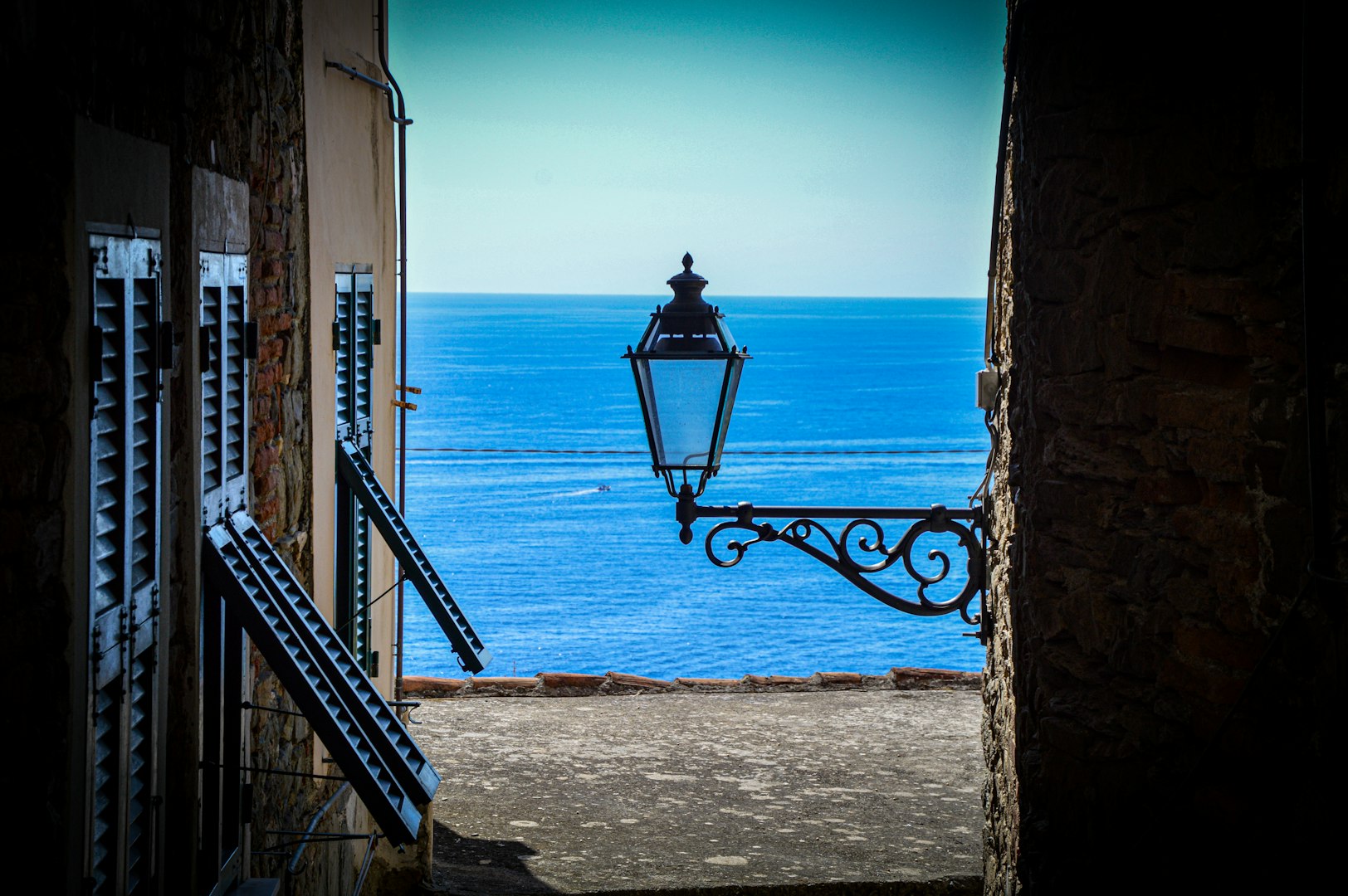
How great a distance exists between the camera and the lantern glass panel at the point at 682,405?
514 cm

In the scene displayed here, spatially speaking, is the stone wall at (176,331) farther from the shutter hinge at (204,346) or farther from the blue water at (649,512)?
the blue water at (649,512)

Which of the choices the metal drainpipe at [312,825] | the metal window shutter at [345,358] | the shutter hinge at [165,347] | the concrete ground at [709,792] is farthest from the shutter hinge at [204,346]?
the concrete ground at [709,792]

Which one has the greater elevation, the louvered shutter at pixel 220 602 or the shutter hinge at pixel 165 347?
the shutter hinge at pixel 165 347

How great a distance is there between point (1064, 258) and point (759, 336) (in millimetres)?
125753

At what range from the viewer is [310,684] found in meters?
4.08

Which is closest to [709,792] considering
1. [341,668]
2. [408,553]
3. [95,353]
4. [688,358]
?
[408,553]

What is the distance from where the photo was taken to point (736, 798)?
A: 8.12m

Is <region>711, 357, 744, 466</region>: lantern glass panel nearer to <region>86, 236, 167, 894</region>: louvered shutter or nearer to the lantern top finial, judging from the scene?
the lantern top finial

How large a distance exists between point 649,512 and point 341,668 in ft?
123

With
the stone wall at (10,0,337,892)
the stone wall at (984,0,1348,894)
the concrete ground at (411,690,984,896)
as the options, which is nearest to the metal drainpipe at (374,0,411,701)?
the concrete ground at (411,690,984,896)

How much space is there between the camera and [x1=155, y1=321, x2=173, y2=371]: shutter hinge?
11.4 feet

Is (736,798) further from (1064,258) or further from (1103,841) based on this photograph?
(1064,258)

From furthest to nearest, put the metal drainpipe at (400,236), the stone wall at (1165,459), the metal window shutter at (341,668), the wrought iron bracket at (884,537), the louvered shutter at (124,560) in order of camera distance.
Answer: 1. the metal drainpipe at (400,236)
2. the wrought iron bracket at (884,537)
3. the metal window shutter at (341,668)
4. the stone wall at (1165,459)
5. the louvered shutter at (124,560)

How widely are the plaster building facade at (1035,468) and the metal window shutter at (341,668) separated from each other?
0.06 ft
